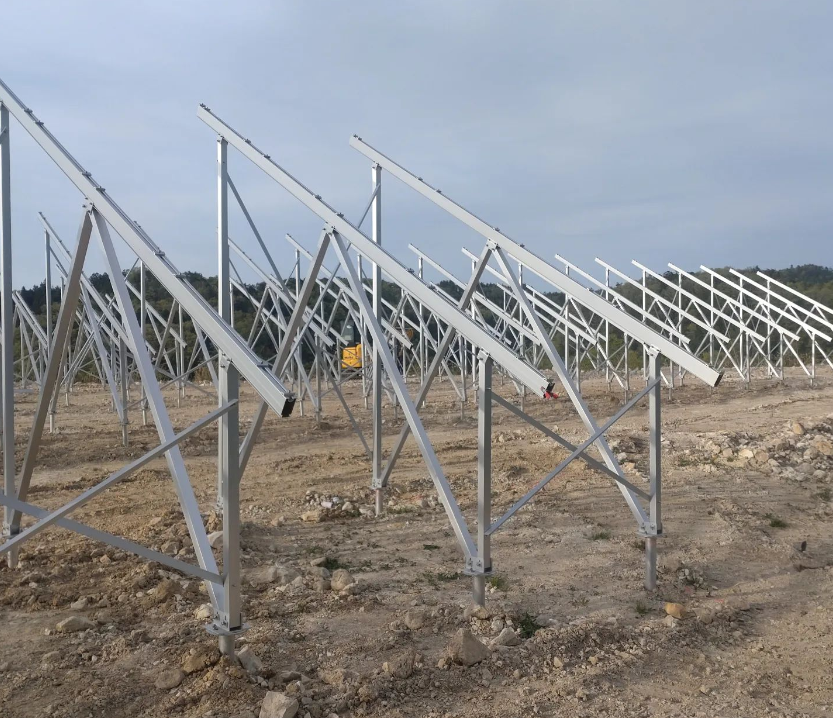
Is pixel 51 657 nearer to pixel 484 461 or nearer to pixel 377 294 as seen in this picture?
pixel 484 461

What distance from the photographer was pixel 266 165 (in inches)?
251

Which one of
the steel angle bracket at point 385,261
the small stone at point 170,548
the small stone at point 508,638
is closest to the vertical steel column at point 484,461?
the steel angle bracket at point 385,261

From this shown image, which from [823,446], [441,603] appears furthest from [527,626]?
[823,446]

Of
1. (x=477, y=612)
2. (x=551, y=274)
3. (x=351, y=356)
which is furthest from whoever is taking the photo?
(x=351, y=356)

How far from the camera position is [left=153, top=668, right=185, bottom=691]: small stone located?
3.84 m

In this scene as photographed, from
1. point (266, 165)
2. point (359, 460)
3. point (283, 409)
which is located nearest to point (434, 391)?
point (359, 460)

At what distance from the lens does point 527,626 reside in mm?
4832

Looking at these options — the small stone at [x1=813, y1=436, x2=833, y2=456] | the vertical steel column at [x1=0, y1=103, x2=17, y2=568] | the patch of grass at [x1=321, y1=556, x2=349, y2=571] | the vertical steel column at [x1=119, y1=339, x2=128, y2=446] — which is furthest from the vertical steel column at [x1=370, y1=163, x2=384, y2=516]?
the small stone at [x1=813, y1=436, x2=833, y2=456]

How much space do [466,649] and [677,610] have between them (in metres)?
1.78

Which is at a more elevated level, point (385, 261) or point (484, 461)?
point (385, 261)

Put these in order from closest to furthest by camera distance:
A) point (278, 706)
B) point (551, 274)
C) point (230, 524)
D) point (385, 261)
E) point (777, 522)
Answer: point (278, 706) < point (230, 524) < point (385, 261) < point (551, 274) < point (777, 522)

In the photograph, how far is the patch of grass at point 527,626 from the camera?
471cm

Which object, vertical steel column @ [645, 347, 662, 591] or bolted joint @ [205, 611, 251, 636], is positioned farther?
vertical steel column @ [645, 347, 662, 591]

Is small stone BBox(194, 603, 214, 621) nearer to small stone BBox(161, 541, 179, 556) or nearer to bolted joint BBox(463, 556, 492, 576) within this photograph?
small stone BBox(161, 541, 179, 556)
